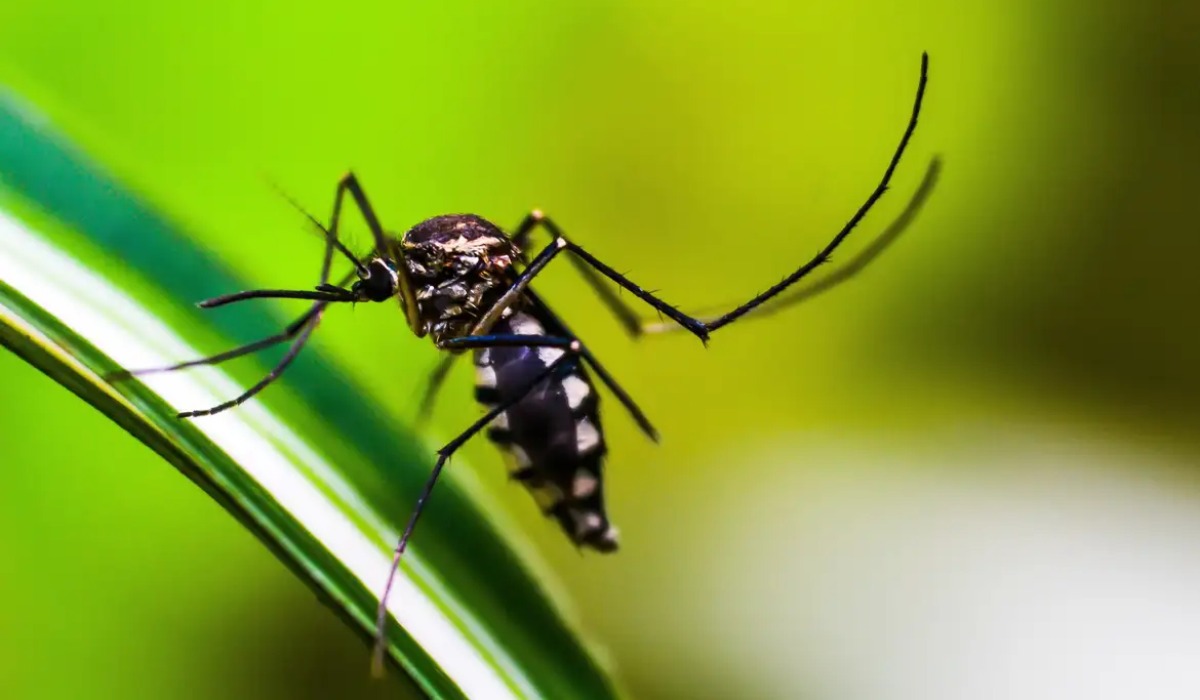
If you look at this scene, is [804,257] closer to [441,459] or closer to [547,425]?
[547,425]

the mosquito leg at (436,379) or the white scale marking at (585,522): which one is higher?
the mosquito leg at (436,379)

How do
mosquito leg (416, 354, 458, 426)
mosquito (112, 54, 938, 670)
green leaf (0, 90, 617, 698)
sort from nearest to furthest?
green leaf (0, 90, 617, 698) < mosquito (112, 54, 938, 670) < mosquito leg (416, 354, 458, 426)

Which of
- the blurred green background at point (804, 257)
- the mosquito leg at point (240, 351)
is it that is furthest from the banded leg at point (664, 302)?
the blurred green background at point (804, 257)

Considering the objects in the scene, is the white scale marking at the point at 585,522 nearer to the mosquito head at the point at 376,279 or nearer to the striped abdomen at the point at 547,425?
the striped abdomen at the point at 547,425

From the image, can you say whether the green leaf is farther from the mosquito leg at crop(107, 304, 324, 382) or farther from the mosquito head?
the mosquito head

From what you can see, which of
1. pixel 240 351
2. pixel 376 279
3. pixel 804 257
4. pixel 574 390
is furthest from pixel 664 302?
pixel 804 257

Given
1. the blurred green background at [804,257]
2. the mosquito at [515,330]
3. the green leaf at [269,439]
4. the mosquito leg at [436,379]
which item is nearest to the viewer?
the green leaf at [269,439]

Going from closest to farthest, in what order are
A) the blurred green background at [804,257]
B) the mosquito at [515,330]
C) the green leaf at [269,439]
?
the green leaf at [269,439]
the mosquito at [515,330]
the blurred green background at [804,257]

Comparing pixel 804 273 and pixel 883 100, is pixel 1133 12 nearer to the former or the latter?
pixel 883 100

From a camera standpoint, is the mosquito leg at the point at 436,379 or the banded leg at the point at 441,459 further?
the mosquito leg at the point at 436,379

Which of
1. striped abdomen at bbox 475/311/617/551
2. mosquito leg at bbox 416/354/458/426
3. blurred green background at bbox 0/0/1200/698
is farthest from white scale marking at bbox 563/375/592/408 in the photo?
blurred green background at bbox 0/0/1200/698
